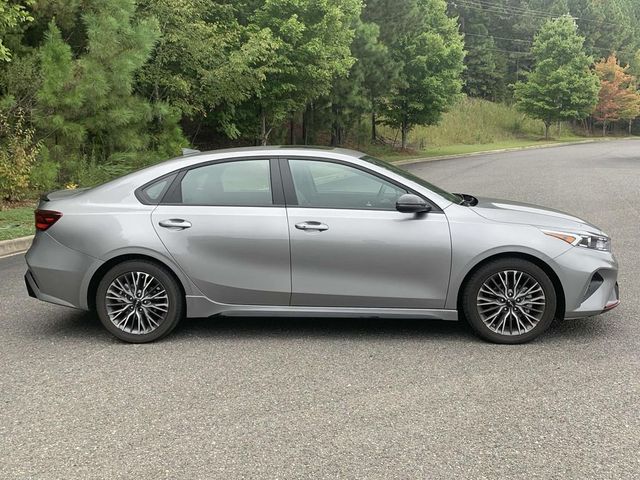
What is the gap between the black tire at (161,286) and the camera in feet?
16.3

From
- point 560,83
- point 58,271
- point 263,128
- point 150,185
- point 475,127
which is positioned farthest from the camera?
point 560,83

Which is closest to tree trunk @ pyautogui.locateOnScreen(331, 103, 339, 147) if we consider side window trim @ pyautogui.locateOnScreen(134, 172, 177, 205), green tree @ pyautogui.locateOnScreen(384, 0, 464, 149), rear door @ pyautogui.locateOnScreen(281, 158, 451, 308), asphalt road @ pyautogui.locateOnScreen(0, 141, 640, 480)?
green tree @ pyautogui.locateOnScreen(384, 0, 464, 149)

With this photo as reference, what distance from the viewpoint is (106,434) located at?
3.49 metres

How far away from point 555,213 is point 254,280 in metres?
2.68

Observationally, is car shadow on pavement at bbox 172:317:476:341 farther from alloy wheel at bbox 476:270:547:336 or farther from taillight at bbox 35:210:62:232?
taillight at bbox 35:210:62:232

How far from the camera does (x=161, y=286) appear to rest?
16.4 feet

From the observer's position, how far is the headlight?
4.88 metres

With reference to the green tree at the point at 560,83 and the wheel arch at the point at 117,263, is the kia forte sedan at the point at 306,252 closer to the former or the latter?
the wheel arch at the point at 117,263

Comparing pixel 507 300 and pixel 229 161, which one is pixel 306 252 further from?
pixel 507 300

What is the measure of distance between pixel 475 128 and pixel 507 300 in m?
50.9

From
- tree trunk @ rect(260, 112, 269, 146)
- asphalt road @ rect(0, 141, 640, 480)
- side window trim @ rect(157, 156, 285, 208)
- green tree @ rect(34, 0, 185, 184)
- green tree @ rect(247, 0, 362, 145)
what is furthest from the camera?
tree trunk @ rect(260, 112, 269, 146)

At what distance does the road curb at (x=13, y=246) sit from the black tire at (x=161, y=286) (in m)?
4.86

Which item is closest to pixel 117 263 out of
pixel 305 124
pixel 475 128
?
pixel 305 124

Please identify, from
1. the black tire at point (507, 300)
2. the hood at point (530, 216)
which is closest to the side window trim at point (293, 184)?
the hood at point (530, 216)
